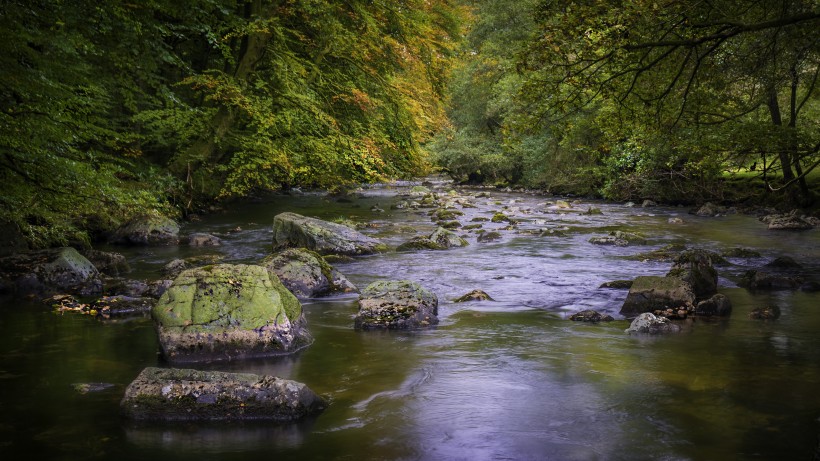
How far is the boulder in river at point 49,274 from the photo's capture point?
9.73m

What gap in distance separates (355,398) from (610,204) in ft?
68.2

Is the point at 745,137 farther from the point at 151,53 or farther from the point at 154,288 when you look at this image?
the point at 151,53

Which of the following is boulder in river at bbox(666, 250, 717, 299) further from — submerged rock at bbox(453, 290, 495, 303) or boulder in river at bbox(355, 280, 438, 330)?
boulder in river at bbox(355, 280, 438, 330)

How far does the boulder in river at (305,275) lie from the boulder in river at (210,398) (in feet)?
14.7

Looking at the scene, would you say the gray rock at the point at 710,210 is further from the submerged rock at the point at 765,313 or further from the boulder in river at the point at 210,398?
the boulder in river at the point at 210,398

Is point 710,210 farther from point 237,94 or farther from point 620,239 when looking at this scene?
point 237,94

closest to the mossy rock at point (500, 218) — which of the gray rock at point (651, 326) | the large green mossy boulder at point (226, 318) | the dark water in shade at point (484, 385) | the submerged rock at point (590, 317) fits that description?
the dark water in shade at point (484, 385)

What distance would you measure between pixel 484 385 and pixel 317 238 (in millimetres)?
8203

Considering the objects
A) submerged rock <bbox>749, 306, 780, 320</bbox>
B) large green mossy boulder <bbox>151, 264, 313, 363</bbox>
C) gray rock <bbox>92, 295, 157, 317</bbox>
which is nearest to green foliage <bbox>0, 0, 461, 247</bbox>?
gray rock <bbox>92, 295, 157, 317</bbox>

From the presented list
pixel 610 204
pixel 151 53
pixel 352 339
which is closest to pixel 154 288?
pixel 352 339

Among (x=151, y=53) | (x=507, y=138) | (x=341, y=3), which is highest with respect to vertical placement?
(x=341, y=3)

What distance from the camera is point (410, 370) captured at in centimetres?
649

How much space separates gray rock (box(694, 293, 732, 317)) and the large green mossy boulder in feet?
16.3

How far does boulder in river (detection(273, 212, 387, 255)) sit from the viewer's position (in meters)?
13.7
